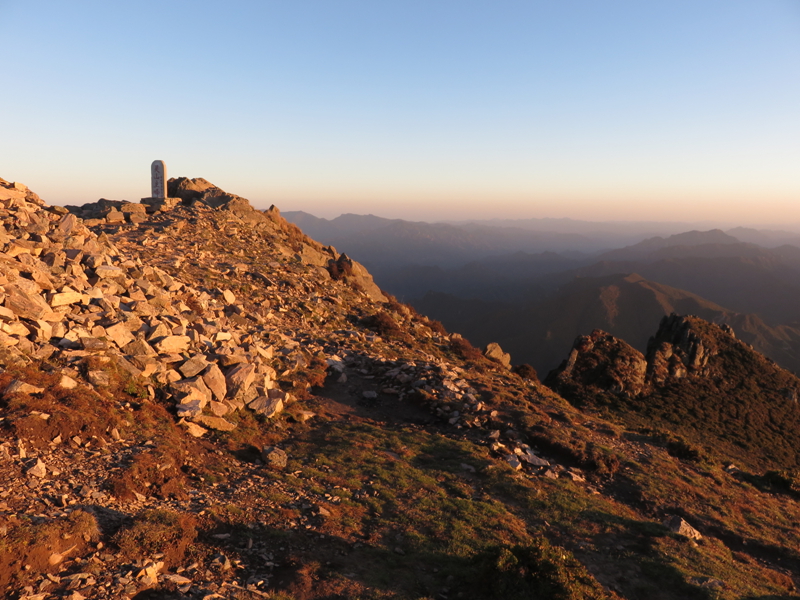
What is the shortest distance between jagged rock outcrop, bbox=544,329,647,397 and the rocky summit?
17659 millimetres

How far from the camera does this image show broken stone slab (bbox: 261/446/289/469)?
12.3m

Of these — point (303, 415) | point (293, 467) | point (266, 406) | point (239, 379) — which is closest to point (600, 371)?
point (303, 415)

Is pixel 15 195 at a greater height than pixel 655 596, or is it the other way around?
pixel 15 195

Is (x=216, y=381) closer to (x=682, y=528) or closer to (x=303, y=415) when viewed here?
(x=303, y=415)

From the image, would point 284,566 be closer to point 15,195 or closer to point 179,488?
point 179,488

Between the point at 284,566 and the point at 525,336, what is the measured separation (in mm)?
157674

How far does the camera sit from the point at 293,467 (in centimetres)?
1239

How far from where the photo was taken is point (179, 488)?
1001 centimetres

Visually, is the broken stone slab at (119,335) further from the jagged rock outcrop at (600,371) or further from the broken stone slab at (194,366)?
the jagged rock outcrop at (600,371)

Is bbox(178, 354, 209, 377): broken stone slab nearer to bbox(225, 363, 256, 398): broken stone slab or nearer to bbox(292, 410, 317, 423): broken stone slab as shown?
bbox(225, 363, 256, 398): broken stone slab

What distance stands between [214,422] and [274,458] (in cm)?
238

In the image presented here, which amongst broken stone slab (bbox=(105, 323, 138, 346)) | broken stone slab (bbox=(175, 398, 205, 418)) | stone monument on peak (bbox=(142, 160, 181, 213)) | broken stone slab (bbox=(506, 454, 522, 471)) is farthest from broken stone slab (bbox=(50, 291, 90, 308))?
stone monument on peak (bbox=(142, 160, 181, 213))

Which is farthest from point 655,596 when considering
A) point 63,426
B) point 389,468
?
point 63,426

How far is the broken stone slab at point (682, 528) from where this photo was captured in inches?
482
